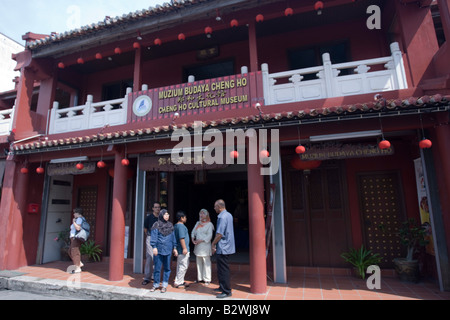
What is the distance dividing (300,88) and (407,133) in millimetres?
2475

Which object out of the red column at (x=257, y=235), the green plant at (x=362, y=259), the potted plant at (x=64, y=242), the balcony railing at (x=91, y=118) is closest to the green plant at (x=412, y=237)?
the green plant at (x=362, y=259)

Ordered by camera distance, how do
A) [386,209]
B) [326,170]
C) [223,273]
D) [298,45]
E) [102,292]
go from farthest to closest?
1. [298,45]
2. [326,170]
3. [386,209]
4. [102,292]
5. [223,273]

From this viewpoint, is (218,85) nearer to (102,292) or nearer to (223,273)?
(223,273)

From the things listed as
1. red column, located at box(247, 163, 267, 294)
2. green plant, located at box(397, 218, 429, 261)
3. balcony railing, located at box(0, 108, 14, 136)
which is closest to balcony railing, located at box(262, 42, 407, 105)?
red column, located at box(247, 163, 267, 294)

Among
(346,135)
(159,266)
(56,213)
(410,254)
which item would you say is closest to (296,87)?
(346,135)

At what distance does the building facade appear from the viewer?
5.41 m

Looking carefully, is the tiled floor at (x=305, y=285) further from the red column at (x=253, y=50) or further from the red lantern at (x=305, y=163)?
the red column at (x=253, y=50)

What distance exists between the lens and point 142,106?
7.27 m

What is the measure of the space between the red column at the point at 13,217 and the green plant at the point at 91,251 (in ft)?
5.05

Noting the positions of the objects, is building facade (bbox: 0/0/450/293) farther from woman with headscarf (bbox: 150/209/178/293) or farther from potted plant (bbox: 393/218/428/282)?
woman with headscarf (bbox: 150/209/178/293)

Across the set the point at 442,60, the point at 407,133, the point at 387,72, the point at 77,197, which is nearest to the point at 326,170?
the point at 407,133

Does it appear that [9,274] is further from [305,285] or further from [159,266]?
[305,285]

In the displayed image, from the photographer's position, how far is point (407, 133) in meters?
5.68

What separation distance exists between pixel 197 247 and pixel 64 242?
5.93 m
